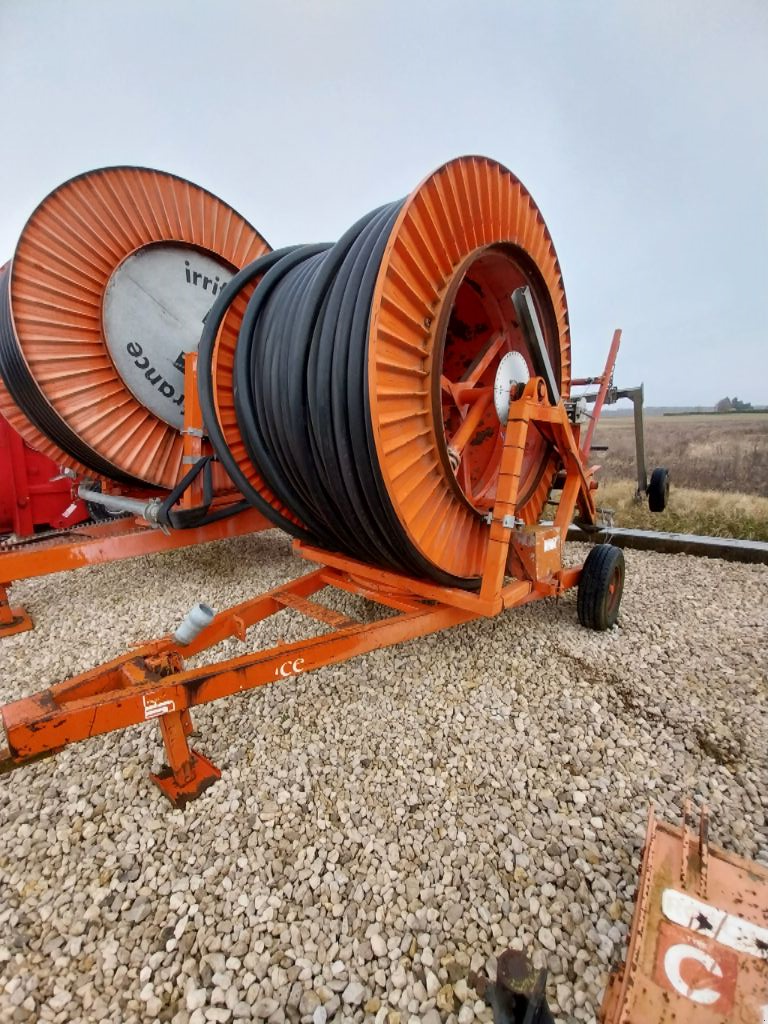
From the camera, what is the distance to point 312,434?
261 cm

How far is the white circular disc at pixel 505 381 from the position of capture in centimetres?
→ 288

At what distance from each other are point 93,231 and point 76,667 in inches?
129

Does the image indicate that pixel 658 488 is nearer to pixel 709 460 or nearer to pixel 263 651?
pixel 263 651

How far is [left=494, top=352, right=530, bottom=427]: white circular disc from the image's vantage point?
2879 mm

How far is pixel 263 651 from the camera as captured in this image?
7.11 ft

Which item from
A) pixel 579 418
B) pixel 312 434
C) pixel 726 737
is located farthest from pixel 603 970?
pixel 579 418

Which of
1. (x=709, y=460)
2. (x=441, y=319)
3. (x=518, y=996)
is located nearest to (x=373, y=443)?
(x=441, y=319)

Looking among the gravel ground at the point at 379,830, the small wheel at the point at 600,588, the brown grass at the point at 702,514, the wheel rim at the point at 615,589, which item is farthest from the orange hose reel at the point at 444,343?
the brown grass at the point at 702,514

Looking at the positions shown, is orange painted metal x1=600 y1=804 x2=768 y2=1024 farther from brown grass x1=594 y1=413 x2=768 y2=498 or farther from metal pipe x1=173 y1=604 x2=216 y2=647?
brown grass x1=594 y1=413 x2=768 y2=498

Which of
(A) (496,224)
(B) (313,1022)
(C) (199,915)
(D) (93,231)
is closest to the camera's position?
(B) (313,1022)

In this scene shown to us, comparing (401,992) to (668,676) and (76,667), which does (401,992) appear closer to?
(668,676)

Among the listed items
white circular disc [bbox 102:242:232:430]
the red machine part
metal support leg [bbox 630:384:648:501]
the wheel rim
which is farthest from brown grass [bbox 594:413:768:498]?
the red machine part

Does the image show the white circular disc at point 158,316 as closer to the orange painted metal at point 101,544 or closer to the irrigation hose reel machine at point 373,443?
the orange painted metal at point 101,544

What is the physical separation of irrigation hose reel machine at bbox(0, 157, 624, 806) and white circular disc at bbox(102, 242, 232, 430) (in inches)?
56.2
